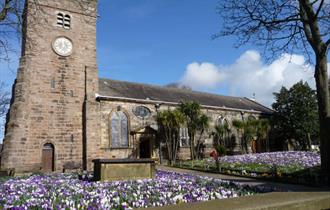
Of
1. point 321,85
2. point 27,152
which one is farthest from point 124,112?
point 321,85

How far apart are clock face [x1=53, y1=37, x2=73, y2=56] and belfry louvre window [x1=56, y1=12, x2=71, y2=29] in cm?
115

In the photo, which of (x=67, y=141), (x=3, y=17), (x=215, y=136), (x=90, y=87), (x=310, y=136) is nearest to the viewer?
(x=3, y=17)

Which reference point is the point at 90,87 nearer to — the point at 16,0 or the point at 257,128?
the point at 16,0

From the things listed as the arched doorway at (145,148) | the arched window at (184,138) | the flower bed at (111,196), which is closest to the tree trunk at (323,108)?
the flower bed at (111,196)

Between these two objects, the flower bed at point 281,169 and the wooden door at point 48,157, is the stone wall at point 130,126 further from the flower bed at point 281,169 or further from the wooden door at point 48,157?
the flower bed at point 281,169

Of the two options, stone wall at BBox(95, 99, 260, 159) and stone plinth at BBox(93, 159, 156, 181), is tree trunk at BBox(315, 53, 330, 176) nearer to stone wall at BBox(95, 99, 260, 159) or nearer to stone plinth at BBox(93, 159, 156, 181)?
stone plinth at BBox(93, 159, 156, 181)

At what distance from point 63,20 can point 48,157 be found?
10661mm

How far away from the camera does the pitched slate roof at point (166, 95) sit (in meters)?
27.3

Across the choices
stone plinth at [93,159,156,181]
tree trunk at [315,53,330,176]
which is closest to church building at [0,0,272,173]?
stone plinth at [93,159,156,181]

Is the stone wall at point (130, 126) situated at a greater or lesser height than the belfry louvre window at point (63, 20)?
lesser

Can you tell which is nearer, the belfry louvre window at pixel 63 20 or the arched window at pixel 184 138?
the belfry louvre window at pixel 63 20

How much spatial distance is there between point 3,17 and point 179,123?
17125 mm

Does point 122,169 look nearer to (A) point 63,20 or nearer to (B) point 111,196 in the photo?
(B) point 111,196

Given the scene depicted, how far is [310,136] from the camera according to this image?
35.5 meters
